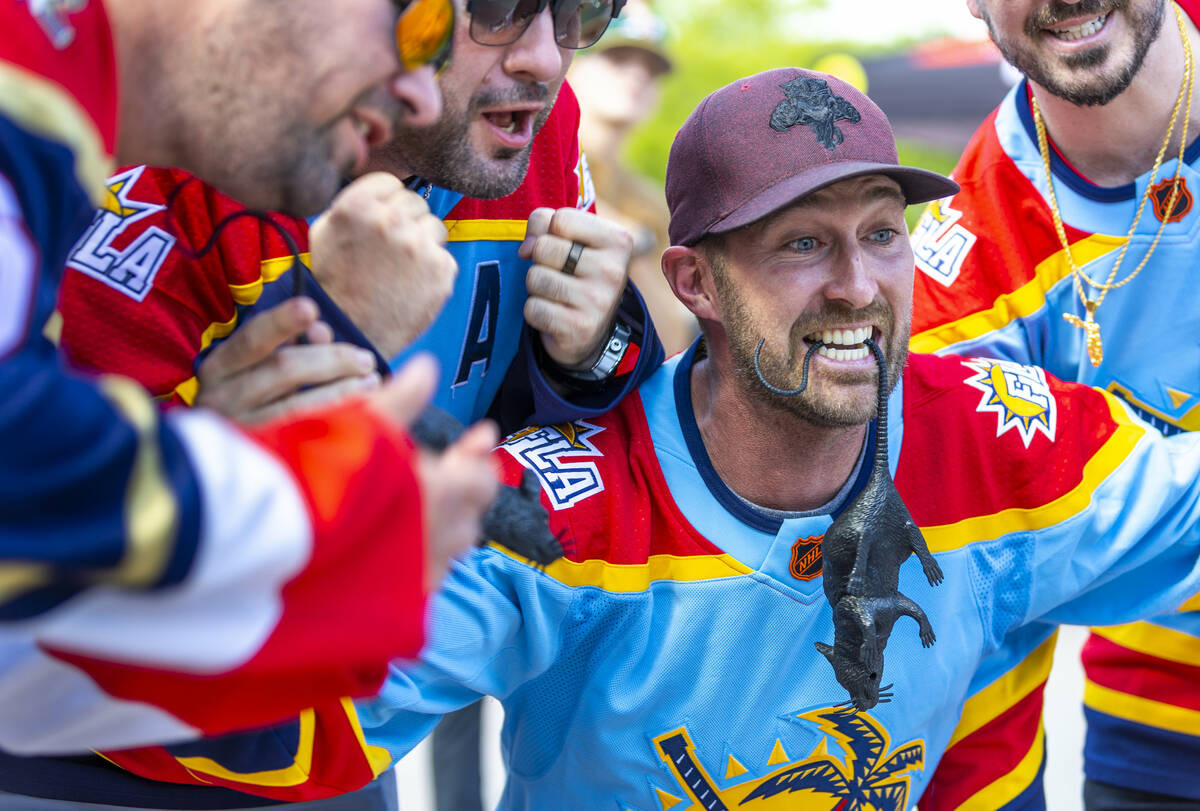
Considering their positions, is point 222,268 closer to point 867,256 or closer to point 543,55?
point 543,55

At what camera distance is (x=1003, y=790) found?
234 centimetres

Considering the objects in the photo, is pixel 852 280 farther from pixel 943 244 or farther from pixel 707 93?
pixel 707 93

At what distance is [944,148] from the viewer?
925 centimetres

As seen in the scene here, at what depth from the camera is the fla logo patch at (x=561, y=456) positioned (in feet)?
6.63

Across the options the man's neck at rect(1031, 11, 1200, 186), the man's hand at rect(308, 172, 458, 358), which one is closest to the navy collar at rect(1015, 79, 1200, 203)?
the man's neck at rect(1031, 11, 1200, 186)

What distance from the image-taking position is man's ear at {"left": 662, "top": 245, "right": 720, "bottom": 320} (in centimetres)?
222

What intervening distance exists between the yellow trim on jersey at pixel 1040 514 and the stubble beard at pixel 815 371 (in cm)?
27

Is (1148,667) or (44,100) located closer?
(44,100)

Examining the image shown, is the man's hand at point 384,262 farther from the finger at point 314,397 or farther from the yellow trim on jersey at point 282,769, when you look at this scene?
the yellow trim on jersey at point 282,769

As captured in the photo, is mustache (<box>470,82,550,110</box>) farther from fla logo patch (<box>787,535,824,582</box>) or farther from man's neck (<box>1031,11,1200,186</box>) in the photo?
man's neck (<box>1031,11,1200,186</box>)

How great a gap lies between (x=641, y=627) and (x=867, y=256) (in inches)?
30.3

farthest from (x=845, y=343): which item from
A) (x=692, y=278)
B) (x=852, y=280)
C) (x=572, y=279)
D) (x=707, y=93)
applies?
(x=707, y=93)

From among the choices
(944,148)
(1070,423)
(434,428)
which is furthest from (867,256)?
(944,148)

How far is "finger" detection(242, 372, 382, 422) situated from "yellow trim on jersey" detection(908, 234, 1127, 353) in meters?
1.43
